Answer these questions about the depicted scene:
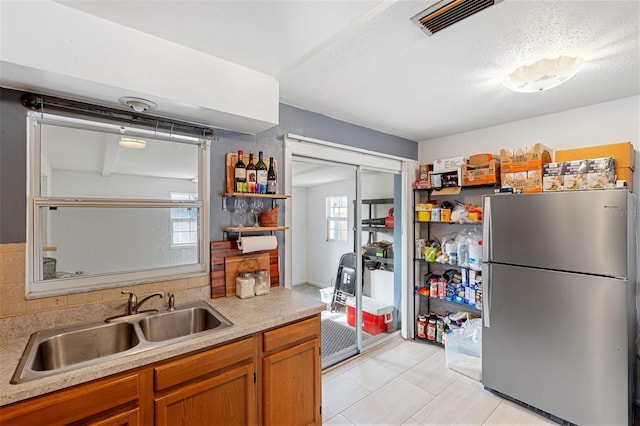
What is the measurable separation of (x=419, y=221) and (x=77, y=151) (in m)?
3.03

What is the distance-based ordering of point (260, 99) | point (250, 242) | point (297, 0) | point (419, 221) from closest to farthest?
point (297, 0)
point (260, 99)
point (250, 242)
point (419, 221)

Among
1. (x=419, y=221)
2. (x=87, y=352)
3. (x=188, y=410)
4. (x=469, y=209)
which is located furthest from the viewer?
(x=419, y=221)

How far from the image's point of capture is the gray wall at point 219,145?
142 centimetres

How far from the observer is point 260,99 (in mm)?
1866

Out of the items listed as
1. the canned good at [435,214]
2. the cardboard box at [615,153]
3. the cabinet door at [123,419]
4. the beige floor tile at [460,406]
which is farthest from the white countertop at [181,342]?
the cardboard box at [615,153]

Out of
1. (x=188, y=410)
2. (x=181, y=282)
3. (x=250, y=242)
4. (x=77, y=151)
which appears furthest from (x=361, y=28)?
(x=188, y=410)

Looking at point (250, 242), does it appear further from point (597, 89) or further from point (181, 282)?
point (597, 89)

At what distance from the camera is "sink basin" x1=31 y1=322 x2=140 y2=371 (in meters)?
1.36

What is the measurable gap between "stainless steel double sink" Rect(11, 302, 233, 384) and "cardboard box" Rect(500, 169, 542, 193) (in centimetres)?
243

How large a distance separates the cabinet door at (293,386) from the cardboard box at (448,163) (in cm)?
216

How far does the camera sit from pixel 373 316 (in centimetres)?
327

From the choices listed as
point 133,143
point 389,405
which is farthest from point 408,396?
point 133,143

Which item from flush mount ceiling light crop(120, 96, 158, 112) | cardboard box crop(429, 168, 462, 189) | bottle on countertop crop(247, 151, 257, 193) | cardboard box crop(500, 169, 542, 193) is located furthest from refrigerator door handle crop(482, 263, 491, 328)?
flush mount ceiling light crop(120, 96, 158, 112)

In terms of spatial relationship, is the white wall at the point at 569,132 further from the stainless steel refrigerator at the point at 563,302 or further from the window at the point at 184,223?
the window at the point at 184,223
